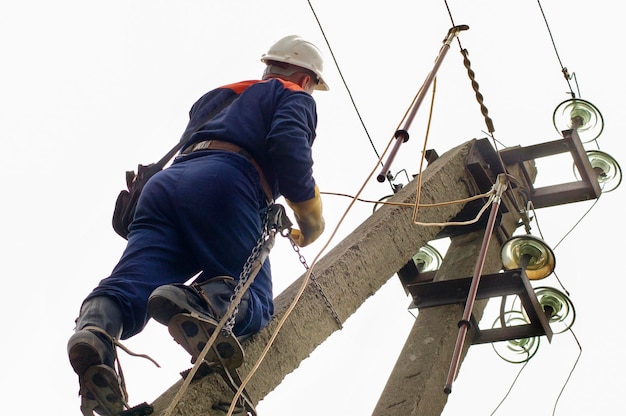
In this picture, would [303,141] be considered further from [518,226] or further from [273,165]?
[518,226]

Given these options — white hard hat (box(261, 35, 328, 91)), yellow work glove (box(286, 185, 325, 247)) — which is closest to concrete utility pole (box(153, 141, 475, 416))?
yellow work glove (box(286, 185, 325, 247))

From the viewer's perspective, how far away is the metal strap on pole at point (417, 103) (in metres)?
2.82

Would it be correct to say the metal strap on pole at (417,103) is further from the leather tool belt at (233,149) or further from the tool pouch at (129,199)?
the tool pouch at (129,199)

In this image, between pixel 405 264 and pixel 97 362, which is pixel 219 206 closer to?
pixel 97 362

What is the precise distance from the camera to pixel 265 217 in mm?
3285

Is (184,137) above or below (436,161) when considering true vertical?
above

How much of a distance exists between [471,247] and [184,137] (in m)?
2.39

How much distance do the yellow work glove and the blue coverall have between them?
0.06m

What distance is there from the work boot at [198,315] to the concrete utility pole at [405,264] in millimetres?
119

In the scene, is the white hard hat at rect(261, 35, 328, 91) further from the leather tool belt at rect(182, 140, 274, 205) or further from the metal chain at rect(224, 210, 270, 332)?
the metal chain at rect(224, 210, 270, 332)

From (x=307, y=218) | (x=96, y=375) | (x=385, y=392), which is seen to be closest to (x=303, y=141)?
(x=307, y=218)

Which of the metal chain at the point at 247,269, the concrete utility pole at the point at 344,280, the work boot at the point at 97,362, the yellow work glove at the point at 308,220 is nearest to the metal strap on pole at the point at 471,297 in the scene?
the concrete utility pole at the point at 344,280

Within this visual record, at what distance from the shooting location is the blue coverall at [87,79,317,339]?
3.04 m

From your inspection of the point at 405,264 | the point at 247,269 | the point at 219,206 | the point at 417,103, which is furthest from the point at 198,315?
the point at 405,264
